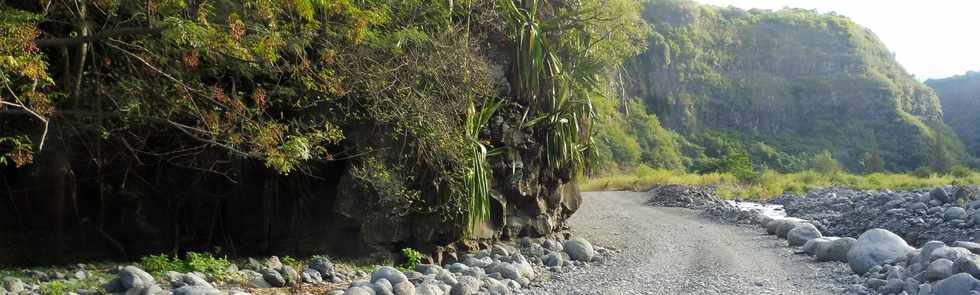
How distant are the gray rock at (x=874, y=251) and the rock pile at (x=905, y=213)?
392 centimetres

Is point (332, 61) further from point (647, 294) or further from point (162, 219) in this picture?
point (647, 294)

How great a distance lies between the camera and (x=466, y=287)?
6.67 meters

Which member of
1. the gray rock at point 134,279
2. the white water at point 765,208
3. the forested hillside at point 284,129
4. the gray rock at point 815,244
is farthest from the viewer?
the white water at point 765,208

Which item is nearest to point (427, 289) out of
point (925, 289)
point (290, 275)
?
point (290, 275)

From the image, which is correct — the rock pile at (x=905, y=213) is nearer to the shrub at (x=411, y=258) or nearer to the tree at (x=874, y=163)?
the shrub at (x=411, y=258)

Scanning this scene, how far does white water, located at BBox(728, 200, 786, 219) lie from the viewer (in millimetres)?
16188

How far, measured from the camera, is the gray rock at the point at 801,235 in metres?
10.1

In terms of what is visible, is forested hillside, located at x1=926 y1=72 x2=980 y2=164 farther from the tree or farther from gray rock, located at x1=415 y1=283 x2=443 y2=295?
gray rock, located at x1=415 y1=283 x2=443 y2=295

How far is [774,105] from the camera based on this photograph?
61219 mm

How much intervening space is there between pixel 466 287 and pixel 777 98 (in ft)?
198

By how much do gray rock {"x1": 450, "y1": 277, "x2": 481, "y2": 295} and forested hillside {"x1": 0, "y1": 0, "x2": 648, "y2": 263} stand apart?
1.36 meters

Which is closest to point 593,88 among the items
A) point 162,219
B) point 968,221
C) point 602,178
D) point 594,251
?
point 594,251

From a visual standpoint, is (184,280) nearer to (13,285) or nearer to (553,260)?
(13,285)

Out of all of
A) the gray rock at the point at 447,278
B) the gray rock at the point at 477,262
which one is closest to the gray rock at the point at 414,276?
the gray rock at the point at 447,278
